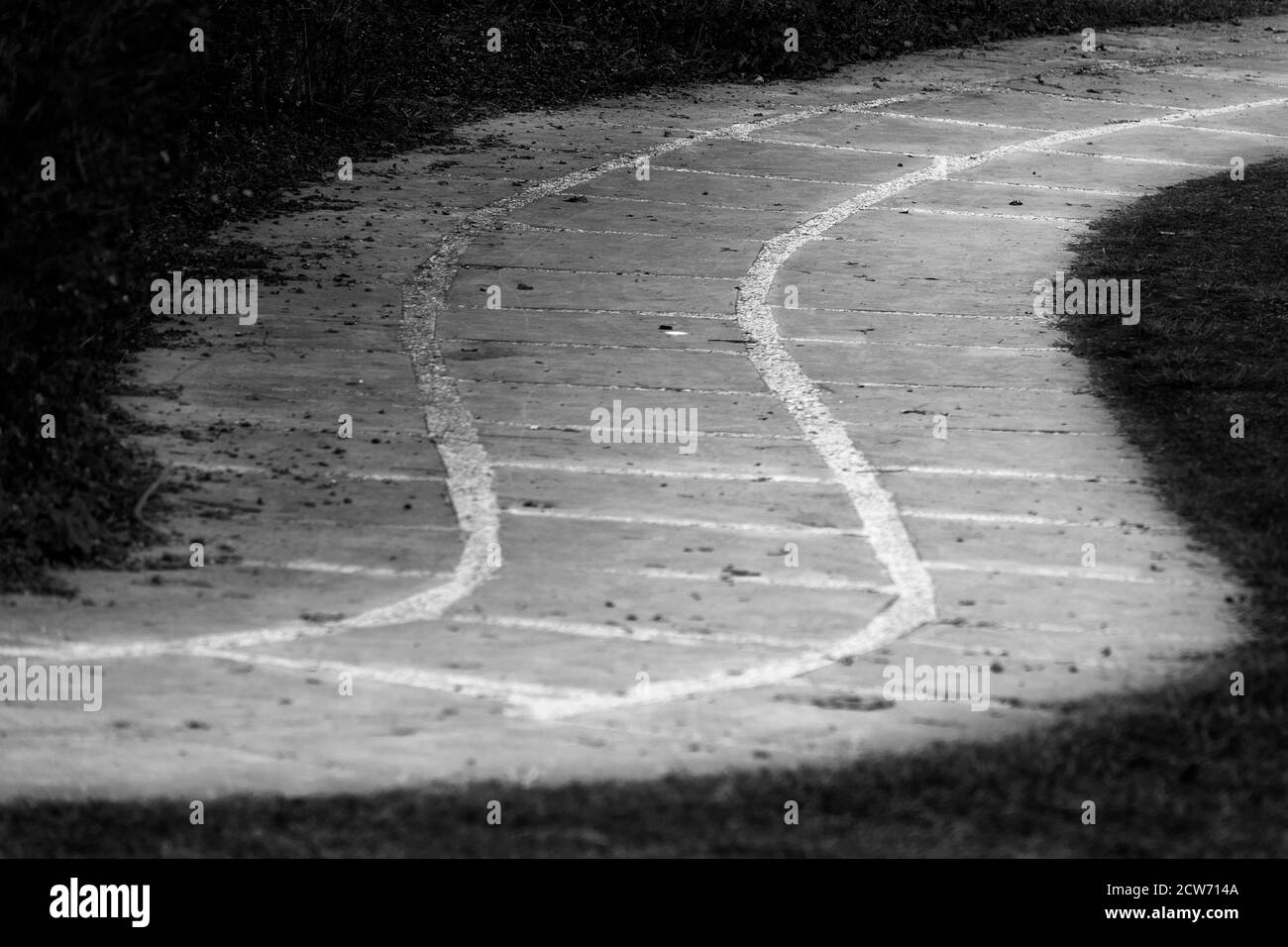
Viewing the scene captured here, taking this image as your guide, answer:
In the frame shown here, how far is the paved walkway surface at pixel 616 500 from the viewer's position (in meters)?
7.00

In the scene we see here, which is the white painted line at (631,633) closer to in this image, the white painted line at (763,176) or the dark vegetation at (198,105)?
the dark vegetation at (198,105)

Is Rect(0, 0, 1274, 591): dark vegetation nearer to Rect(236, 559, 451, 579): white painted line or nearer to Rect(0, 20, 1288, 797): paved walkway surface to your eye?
Rect(0, 20, 1288, 797): paved walkway surface

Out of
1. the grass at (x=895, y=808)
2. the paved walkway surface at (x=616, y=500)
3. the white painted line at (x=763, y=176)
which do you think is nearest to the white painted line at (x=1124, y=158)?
the paved walkway surface at (x=616, y=500)

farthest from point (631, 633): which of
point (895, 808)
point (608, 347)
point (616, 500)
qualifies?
point (608, 347)

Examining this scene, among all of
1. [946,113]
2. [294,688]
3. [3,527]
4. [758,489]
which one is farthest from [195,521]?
[946,113]

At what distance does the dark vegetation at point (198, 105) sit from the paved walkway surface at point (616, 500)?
507mm

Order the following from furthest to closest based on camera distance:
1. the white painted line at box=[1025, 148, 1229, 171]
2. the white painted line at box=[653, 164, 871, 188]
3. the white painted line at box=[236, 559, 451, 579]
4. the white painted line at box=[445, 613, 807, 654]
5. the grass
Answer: the white painted line at box=[1025, 148, 1229, 171], the white painted line at box=[653, 164, 871, 188], the white painted line at box=[236, 559, 451, 579], the white painted line at box=[445, 613, 807, 654], the grass

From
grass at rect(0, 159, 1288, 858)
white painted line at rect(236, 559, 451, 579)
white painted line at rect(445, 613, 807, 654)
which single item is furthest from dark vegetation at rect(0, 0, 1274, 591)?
grass at rect(0, 159, 1288, 858)

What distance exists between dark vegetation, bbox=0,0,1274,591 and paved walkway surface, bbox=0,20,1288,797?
507mm

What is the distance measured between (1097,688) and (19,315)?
523 cm

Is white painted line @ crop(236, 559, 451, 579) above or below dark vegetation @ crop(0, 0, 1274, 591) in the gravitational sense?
below

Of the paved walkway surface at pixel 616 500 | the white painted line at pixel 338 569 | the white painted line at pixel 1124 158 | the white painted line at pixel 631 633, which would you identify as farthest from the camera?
the white painted line at pixel 1124 158

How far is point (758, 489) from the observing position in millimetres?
9672

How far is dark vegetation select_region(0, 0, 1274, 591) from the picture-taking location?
8.52 meters
